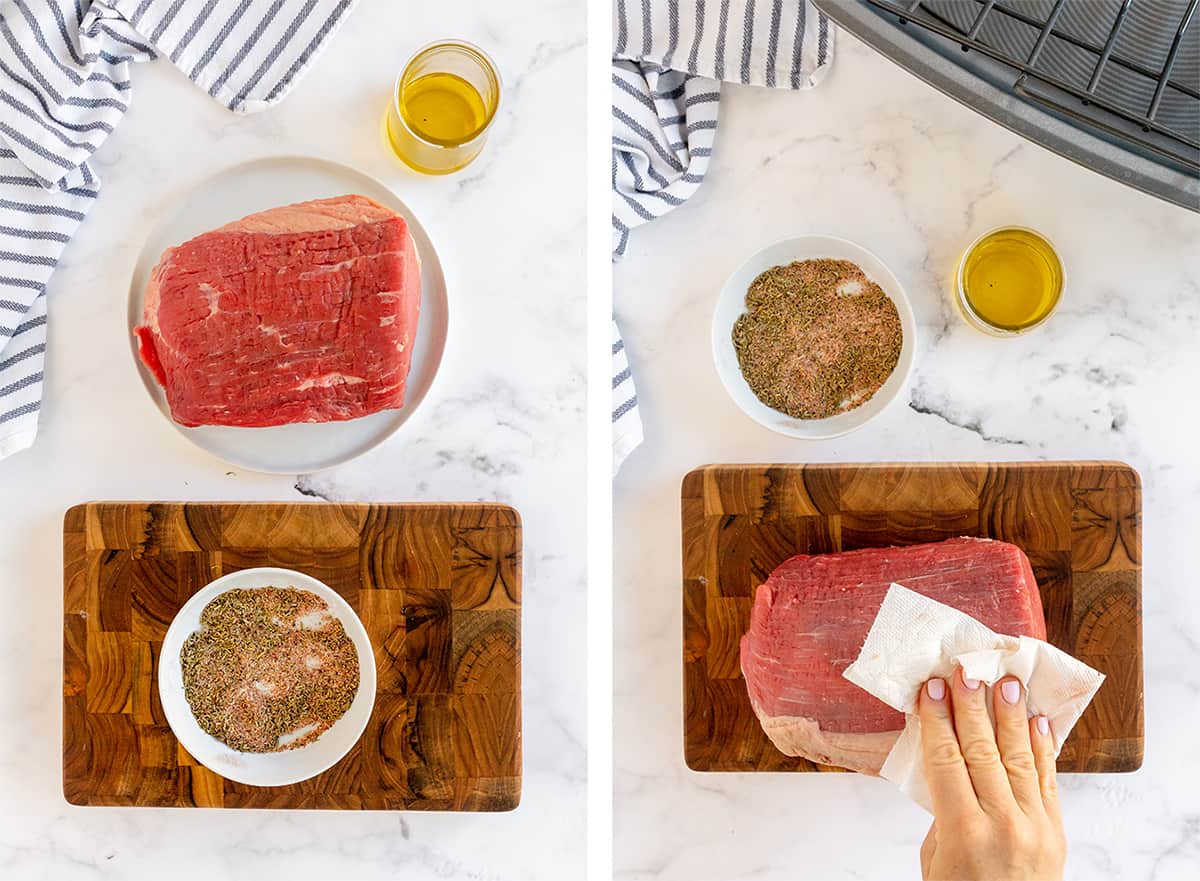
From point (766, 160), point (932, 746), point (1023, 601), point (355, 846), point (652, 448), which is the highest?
point (766, 160)

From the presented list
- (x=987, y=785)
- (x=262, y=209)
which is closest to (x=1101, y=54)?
(x=987, y=785)

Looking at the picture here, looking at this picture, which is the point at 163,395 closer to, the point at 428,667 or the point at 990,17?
the point at 428,667

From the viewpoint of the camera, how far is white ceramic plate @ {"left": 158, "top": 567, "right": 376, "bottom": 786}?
1.08 metres

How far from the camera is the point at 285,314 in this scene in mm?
1053

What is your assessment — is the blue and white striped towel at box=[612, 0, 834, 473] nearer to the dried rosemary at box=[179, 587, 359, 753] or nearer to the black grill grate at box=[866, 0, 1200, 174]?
the black grill grate at box=[866, 0, 1200, 174]

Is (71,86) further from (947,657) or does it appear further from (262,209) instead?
(947,657)

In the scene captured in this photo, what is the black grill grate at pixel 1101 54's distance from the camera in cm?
94

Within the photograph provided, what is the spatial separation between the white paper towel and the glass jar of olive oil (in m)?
0.61

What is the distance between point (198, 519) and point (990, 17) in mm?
875

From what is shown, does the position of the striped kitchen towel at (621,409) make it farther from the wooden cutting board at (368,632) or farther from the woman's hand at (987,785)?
the woman's hand at (987,785)

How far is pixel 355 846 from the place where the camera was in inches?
45.5

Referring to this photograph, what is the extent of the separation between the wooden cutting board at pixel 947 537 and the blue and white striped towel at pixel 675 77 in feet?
0.46

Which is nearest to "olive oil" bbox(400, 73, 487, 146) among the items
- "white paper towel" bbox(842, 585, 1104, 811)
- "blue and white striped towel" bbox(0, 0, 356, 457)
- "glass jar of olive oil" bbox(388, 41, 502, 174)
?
"glass jar of olive oil" bbox(388, 41, 502, 174)

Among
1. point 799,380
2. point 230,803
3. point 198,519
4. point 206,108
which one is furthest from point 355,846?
point 206,108
